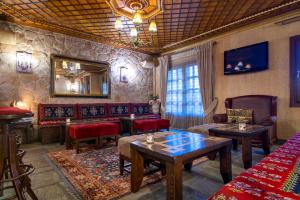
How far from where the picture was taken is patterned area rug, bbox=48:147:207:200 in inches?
72.5

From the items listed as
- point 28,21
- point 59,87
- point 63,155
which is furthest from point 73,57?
point 63,155

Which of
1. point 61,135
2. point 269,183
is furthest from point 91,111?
point 269,183

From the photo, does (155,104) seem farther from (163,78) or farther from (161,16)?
(161,16)

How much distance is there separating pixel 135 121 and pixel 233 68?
9.84 ft

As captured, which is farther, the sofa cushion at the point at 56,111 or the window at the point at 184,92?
the window at the point at 184,92

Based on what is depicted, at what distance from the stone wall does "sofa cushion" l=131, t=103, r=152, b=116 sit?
21.1 inches

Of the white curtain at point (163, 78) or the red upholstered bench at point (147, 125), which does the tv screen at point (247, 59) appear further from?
the red upholstered bench at point (147, 125)

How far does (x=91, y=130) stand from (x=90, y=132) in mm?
44

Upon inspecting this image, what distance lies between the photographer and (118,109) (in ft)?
17.8

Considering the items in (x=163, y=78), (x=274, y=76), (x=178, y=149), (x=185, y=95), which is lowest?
(x=178, y=149)

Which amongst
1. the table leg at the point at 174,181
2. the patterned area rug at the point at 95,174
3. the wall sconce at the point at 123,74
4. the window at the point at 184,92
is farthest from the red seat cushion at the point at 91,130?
the window at the point at 184,92

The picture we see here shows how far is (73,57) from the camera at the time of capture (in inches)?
191

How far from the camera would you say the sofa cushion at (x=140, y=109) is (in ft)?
19.0

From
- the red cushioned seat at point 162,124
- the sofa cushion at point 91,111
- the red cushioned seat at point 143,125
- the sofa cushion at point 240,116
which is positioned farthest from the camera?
the red cushioned seat at point 162,124
